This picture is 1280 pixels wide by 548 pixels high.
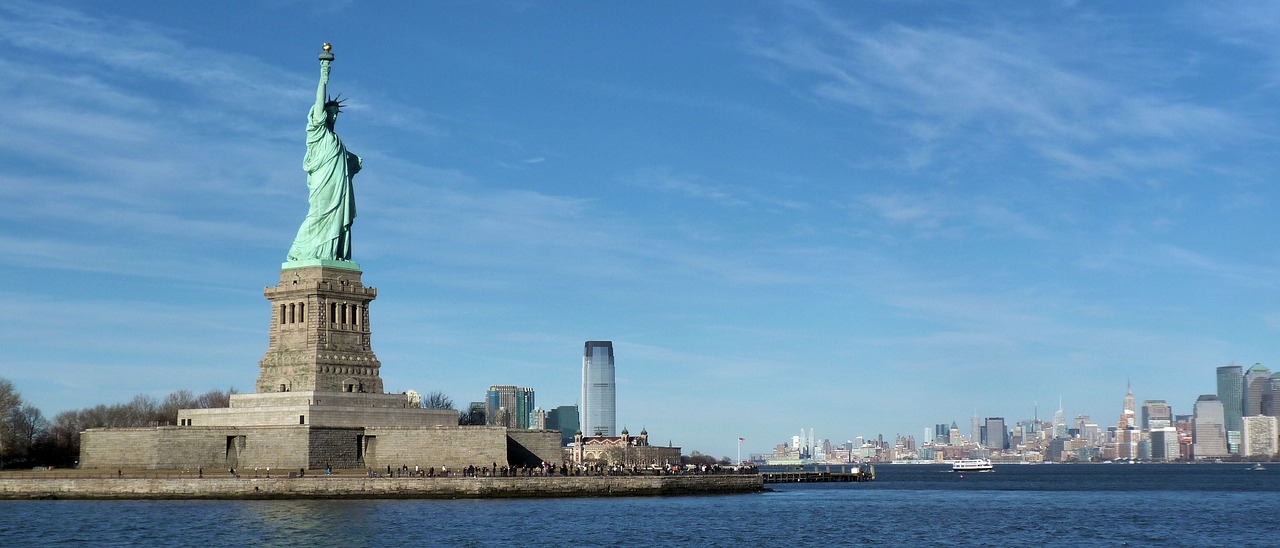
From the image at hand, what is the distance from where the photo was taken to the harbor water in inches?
2576

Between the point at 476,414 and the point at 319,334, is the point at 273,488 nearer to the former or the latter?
the point at 319,334

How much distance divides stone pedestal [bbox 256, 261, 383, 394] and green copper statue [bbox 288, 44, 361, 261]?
166cm

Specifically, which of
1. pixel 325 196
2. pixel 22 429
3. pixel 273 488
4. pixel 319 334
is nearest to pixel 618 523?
pixel 273 488

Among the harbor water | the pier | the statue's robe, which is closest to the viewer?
the harbor water

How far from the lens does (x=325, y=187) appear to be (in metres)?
98.0

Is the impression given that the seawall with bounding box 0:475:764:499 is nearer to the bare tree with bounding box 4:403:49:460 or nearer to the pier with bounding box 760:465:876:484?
the bare tree with bounding box 4:403:49:460

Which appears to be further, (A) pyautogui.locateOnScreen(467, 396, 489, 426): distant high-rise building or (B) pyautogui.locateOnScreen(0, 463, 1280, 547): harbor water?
(A) pyautogui.locateOnScreen(467, 396, 489, 426): distant high-rise building

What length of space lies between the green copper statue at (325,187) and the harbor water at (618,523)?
20.8m

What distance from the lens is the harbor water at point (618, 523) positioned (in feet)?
215

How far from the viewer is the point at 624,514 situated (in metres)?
79.6

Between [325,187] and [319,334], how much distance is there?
10039 mm

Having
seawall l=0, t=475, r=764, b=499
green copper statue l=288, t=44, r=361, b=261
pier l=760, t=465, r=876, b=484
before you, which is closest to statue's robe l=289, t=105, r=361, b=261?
green copper statue l=288, t=44, r=361, b=261

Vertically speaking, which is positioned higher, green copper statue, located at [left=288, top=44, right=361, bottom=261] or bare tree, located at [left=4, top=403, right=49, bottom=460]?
green copper statue, located at [left=288, top=44, right=361, bottom=261]

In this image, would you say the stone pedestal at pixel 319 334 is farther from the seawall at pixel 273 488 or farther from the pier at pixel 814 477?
the pier at pixel 814 477
